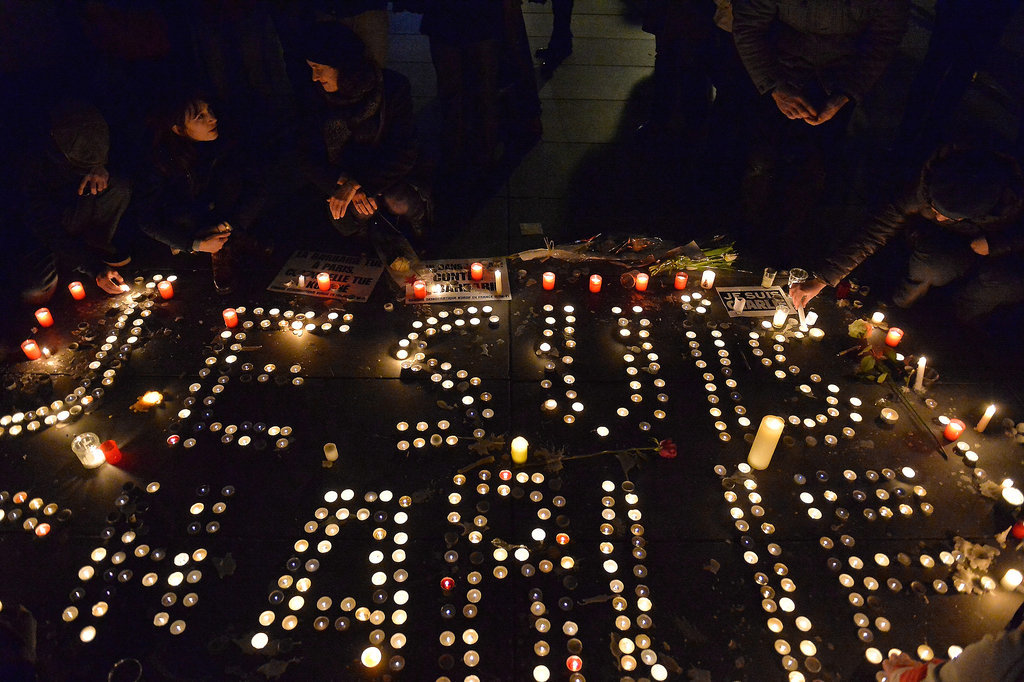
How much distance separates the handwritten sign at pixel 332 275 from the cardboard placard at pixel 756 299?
223cm

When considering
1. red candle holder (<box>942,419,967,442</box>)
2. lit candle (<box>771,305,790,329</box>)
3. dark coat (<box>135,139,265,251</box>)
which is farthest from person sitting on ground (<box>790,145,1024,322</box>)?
dark coat (<box>135,139,265,251</box>)

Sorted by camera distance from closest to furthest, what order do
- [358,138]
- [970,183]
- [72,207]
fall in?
[970,183], [72,207], [358,138]

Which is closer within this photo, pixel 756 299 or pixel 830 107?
pixel 830 107

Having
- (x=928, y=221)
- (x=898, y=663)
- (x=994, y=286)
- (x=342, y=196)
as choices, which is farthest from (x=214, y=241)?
(x=994, y=286)

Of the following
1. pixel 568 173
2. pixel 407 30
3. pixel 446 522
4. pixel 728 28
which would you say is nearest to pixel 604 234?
pixel 568 173

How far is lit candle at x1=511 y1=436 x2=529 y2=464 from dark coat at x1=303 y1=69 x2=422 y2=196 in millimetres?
2087

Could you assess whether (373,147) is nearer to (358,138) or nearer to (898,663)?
(358,138)

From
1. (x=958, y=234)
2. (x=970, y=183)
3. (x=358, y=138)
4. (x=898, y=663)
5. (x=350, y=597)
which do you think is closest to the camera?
(x=898, y=663)

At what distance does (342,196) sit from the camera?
3875 mm

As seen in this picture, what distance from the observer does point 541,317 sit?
12.3 ft

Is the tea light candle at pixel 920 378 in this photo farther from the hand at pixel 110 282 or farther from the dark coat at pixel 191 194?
the hand at pixel 110 282

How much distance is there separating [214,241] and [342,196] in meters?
0.82

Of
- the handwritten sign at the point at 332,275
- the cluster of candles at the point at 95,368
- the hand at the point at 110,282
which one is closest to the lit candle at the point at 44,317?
the cluster of candles at the point at 95,368

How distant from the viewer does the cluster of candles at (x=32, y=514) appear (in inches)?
103
